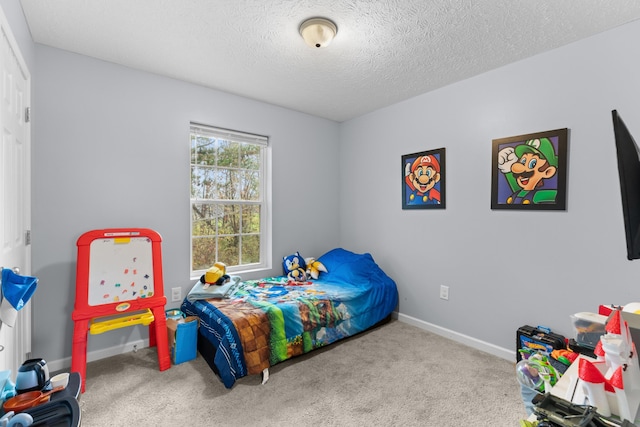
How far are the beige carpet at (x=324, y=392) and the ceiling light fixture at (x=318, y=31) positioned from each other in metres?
2.35

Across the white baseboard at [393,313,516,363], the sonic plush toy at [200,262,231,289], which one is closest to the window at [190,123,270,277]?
the sonic plush toy at [200,262,231,289]

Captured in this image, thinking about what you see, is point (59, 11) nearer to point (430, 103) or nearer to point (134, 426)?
point (134, 426)

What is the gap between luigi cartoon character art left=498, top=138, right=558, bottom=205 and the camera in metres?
2.27

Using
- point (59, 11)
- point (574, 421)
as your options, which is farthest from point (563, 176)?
point (59, 11)

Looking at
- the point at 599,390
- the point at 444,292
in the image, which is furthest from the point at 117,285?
the point at 444,292

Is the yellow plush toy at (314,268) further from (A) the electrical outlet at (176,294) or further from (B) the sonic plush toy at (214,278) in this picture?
(A) the electrical outlet at (176,294)

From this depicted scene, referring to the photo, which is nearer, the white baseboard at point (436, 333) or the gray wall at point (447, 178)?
the gray wall at point (447, 178)

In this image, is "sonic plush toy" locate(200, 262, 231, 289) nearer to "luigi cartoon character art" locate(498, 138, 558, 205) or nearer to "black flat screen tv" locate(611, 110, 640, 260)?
"luigi cartoon character art" locate(498, 138, 558, 205)

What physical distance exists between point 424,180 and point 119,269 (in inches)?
109

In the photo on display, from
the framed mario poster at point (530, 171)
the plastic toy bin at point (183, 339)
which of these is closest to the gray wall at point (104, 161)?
the plastic toy bin at point (183, 339)

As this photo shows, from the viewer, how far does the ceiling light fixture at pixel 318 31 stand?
194 cm

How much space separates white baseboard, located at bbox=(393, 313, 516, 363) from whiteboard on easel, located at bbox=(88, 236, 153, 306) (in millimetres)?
2499

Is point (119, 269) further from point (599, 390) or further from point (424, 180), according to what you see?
point (424, 180)

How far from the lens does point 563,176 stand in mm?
2203
